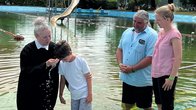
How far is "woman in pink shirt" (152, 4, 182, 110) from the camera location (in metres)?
4.67

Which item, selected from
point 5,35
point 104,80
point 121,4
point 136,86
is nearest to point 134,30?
point 136,86

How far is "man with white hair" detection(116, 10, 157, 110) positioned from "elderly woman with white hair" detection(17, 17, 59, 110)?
131 cm

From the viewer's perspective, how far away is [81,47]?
15.6 metres

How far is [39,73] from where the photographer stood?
4.30m

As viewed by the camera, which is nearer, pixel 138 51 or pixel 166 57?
pixel 166 57

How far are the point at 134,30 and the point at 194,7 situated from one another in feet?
171

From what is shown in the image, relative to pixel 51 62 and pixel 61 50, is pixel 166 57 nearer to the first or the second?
pixel 61 50

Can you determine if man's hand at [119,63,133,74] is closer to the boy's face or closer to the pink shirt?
the pink shirt

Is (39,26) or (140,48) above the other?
(39,26)

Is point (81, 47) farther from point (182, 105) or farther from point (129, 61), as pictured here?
point (129, 61)

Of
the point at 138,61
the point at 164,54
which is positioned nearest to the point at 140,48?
the point at 138,61

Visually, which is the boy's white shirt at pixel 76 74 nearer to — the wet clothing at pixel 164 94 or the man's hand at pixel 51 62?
the man's hand at pixel 51 62

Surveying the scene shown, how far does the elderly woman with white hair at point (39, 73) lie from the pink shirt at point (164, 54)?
124 centimetres

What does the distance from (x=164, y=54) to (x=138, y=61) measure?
640 mm
